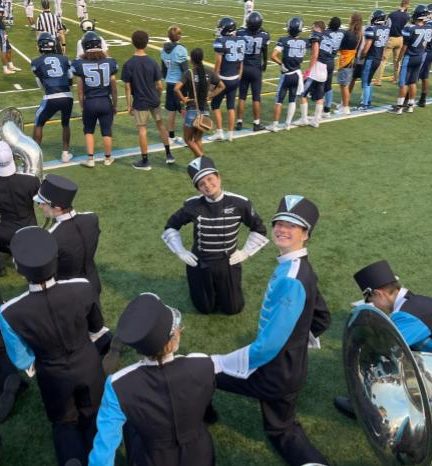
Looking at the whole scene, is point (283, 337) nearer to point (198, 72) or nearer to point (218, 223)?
point (218, 223)

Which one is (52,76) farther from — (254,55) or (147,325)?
(147,325)

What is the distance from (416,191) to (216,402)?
518 centimetres

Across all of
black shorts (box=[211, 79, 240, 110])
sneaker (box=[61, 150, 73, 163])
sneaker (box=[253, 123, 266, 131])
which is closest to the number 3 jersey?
sneaker (box=[61, 150, 73, 163])

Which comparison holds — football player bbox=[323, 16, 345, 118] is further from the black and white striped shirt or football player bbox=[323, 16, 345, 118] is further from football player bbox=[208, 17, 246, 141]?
the black and white striped shirt

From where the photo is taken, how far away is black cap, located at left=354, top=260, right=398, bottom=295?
11.1ft

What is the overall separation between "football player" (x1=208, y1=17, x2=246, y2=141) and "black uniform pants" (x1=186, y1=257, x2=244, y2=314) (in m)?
5.09

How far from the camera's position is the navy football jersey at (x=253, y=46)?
9.34 m

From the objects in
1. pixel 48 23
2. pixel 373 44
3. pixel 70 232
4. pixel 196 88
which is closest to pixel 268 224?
pixel 196 88

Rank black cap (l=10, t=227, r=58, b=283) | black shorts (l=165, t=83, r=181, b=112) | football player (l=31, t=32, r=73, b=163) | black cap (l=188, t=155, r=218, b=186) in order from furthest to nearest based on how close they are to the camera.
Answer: black shorts (l=165, t=83, r=181, b=112), football player (l=31, t=32, r=73, b=163), black cap (l=188, t=155, r=218, b=186), black cap (l=10, t=227, r=58, b=283)

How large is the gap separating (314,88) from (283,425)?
320 inches

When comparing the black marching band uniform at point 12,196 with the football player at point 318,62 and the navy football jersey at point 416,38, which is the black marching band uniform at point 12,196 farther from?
the navy football jersey at point 416,38

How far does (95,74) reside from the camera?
24.6 ft

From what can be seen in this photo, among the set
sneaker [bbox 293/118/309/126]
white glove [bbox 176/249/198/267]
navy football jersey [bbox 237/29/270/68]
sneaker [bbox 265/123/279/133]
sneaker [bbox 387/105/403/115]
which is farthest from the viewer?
sneaker [bbox 387/105/403/115]

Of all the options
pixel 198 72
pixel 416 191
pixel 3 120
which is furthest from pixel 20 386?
pixel 416 191
